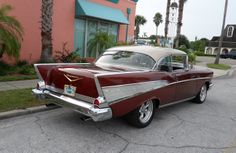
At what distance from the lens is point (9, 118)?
202 inches

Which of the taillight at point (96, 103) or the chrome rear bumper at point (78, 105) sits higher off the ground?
the taillight at point (96, 103)

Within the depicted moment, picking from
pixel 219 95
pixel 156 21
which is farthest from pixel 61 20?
pixel 156 21

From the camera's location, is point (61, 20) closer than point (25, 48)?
No

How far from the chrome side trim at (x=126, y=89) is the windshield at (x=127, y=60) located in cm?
58

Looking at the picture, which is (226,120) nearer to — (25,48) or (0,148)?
(0,148)

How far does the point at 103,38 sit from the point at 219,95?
20.6ft

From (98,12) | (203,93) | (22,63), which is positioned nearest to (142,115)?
(203,93)

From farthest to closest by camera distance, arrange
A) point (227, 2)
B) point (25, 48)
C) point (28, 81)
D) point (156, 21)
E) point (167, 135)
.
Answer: point (156, 21) < point (227, 2) < point (25, 48) < point (28, 81) < point (167, 135)

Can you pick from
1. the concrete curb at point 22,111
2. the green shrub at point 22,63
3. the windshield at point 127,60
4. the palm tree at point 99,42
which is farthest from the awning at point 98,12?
the concrete curb at point 22,111

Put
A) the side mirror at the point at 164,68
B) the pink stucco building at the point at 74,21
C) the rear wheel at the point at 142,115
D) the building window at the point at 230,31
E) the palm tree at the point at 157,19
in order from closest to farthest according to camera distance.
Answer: the rear wheel at the point at 142,115, the side mirror at the point at 164,68, the pink stucco building at the point at 74,21, the building window at the point at 230,31, the palm tree at the point at 157,19

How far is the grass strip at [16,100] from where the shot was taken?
5.50 meters

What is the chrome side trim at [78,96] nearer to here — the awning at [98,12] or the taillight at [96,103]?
the taillight at [96,103]

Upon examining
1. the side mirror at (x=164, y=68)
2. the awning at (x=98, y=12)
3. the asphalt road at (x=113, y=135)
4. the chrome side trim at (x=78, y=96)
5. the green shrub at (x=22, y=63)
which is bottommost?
the asphalt road at (x=113, y=135)

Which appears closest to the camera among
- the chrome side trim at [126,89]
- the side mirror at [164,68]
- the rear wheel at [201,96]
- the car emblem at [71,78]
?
the chrome side trim at [126,89]
